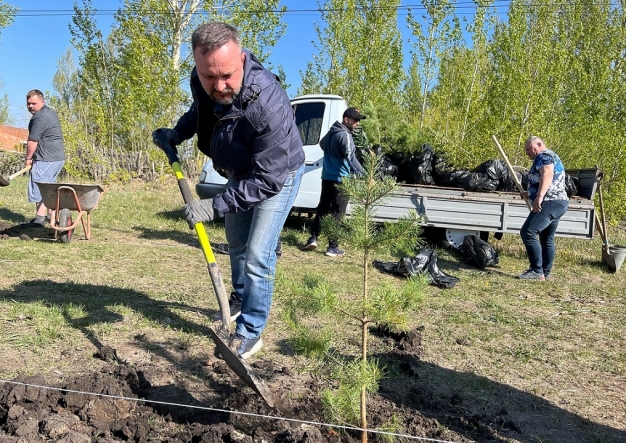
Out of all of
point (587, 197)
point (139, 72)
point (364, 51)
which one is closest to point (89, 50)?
point (139, 72)

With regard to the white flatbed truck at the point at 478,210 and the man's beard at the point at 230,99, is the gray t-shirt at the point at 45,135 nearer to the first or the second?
the white flatbed truck at the point at 478,210

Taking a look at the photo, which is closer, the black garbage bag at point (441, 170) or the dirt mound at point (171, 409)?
the dirt mound at point (171, 409)

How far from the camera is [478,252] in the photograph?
23.8 ft

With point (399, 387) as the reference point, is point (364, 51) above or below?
above

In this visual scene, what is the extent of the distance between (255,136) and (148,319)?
1.93 m

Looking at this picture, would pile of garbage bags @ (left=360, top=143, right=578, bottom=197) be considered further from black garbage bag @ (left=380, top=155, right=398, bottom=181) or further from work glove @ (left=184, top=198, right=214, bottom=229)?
work glove @ (left=184, top=198, right=214, bottom=229)

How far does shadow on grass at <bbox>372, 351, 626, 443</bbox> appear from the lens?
9.07 feet

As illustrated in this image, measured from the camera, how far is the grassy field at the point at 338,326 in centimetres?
333

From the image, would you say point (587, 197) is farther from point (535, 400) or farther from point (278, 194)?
point (278, 194)

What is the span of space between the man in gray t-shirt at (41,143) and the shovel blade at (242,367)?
5.74m

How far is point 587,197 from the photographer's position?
7.79m

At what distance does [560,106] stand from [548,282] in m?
8.61

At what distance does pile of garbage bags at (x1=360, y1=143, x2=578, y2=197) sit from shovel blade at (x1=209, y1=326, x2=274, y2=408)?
221 inches

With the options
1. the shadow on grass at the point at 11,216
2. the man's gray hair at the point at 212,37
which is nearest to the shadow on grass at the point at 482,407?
the man's gray hair at the point at 212,37
